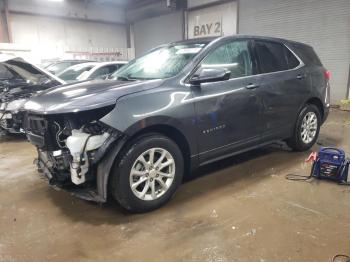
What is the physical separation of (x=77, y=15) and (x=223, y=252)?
46.2ft

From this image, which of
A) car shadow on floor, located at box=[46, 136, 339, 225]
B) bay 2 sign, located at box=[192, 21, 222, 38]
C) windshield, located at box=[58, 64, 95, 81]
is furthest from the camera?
bay 2 sign, located at box=[192, 21, 222, 38]

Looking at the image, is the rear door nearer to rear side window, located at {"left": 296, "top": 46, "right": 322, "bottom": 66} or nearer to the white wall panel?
rear side window, located at {"left": 296, "top": 46, "right": 322, "bottom": 66}

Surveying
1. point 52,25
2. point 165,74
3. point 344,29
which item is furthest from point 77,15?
point 165,74

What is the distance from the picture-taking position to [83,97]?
243 cm

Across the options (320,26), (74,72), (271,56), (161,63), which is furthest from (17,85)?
(320,26)

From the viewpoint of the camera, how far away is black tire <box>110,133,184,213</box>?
2.40 m

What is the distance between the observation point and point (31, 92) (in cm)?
530

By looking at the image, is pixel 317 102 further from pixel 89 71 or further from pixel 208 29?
pixel 208 29

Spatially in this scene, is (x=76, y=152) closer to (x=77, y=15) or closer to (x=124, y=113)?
(x=124, y=113)

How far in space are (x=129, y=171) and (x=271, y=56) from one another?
2.24 m

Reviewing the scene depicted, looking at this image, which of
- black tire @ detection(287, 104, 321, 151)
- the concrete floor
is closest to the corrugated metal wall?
black tire @ detection(287, 104, 321, 151)

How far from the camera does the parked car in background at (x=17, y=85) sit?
5102 mm

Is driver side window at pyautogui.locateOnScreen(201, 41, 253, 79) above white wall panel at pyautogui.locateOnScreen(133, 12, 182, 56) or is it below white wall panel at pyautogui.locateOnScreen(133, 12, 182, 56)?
below

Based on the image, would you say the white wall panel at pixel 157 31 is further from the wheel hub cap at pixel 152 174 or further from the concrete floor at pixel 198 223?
the wheel hub cap at pixel 152 174
